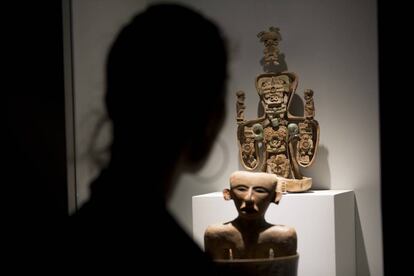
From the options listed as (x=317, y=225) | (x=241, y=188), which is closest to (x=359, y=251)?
(x=317, y=225)

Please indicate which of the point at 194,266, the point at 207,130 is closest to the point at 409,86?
the point at 194,266

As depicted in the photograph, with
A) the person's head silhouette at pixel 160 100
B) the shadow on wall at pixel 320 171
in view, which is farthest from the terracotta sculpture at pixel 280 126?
the person's head silhouette at pixel 160 100

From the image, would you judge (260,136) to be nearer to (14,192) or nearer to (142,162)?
(142,162)

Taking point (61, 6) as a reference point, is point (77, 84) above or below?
below

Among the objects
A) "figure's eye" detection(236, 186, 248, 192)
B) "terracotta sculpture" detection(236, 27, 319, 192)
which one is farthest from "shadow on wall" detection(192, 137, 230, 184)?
"figure's eye" detection(236, 186, 248, 192)

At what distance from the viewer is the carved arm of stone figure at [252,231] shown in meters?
1.72

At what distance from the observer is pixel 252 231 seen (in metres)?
1.76

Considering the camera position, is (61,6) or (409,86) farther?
(61,6)

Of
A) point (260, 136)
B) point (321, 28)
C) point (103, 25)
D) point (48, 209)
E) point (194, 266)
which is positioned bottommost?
point (194, 266)

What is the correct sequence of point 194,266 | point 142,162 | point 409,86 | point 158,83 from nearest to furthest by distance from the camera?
point 409,86 → point 194,266 → point 142,162 → point 158,83

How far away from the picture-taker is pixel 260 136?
2.37 m

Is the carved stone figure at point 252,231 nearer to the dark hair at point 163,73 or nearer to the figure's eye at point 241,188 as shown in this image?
the figure's eye at point 241,188

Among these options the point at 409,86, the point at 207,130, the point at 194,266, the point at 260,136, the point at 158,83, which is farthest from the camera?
the point at 260,136

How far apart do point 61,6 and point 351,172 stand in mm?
1564
